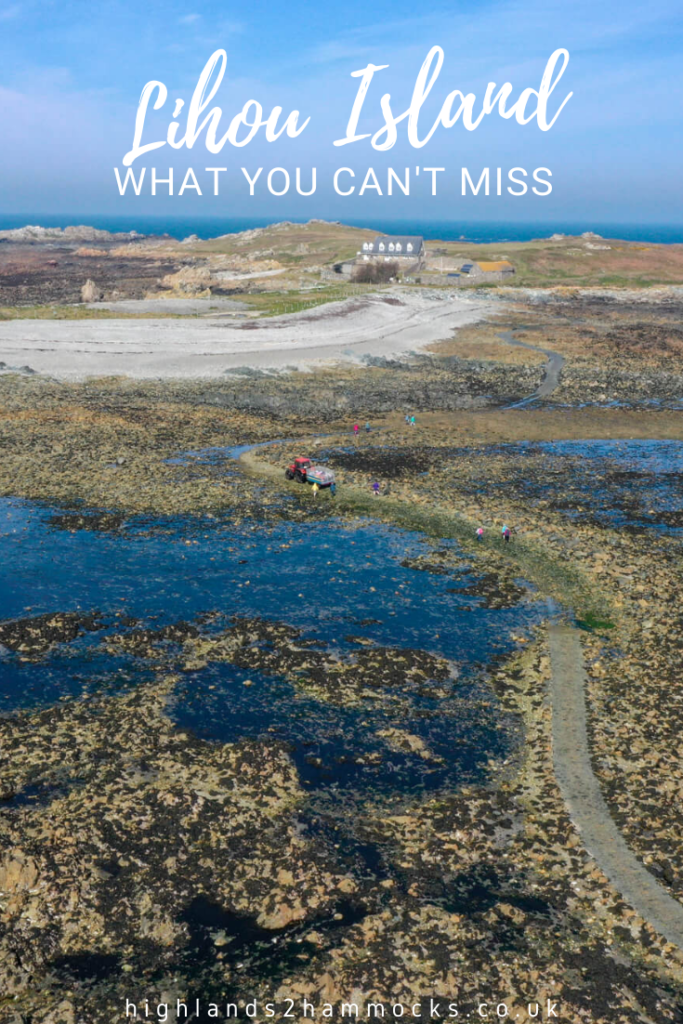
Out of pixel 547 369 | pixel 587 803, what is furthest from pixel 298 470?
pixel 547 369

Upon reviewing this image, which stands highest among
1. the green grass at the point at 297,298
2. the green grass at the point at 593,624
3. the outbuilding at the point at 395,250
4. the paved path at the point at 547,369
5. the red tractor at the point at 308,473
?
the outbuilding at the point at 395,250

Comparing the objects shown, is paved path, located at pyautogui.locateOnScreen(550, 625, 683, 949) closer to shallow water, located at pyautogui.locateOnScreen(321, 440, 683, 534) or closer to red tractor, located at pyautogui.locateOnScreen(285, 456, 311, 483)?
shallow water, located at pyautogui.locateOnScreen(321, 440, 683, 534)

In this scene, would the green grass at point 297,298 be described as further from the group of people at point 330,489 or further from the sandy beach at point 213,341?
the group of people at point 330,489

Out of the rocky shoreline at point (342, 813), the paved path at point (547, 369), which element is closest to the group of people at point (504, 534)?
the rocky shoreline at point (342, 813)

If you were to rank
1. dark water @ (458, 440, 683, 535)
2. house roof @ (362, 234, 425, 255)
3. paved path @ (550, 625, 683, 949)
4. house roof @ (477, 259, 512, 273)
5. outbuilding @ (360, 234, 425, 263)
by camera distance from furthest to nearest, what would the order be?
house roof @ (362, 234, 425, 255), outbuilding @ (360, 234, 425, 263), house roof @ (477, 259, 512, 273), dark water @ (458, 440, 683, 535), paved path @ (550, 625, 683, 949)

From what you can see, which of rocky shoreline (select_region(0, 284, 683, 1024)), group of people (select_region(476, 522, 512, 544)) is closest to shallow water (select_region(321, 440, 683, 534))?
rocky shoreline (select_region(0, 284, 683, 1024))
